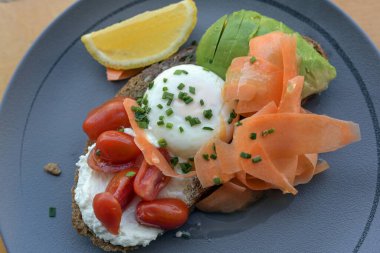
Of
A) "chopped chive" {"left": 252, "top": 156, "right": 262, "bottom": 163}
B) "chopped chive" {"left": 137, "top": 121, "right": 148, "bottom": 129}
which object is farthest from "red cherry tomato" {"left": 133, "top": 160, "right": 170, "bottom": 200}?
"chopped chive" {"left": 252, "top": 156, "right": 262, "bottom": 163}

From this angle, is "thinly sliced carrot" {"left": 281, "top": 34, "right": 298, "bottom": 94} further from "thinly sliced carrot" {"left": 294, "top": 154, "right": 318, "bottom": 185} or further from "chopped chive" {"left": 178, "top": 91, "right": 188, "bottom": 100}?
"chopped chive" {"left": 178, "top": 91, "right": 188, "bottom": 100}

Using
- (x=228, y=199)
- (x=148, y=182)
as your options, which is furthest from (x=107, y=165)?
(x=228, y=199)

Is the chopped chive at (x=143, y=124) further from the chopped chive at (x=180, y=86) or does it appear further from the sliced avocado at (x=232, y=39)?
the sliced avocado at (x=232, y=39)

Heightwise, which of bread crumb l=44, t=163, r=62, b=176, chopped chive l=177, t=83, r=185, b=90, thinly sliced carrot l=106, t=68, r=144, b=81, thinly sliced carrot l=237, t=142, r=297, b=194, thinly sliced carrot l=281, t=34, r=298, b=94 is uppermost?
thinly sliced carrot l=281, t=34, r=298, b=94

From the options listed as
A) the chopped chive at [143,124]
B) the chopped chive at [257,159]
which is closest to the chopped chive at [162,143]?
the chopped chive at [143,124]

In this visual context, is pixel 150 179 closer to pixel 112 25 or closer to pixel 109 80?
pixel 109 80
